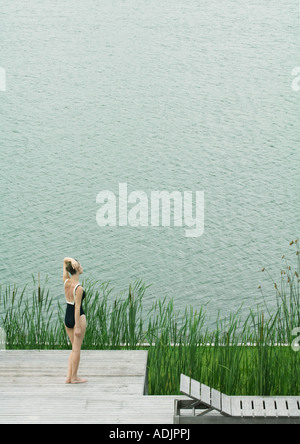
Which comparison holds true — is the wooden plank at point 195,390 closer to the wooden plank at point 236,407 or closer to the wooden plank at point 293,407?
the wooden plank at point 236,407

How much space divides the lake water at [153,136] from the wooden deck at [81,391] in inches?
146

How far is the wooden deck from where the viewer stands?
4812 mm

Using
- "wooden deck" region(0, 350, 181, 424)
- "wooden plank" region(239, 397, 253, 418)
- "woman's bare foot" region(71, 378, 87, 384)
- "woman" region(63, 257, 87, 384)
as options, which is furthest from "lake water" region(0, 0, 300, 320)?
"wooden plank" region(239, 397, 253, 418)

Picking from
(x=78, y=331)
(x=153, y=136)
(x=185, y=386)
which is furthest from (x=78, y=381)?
(x=153, y=136)

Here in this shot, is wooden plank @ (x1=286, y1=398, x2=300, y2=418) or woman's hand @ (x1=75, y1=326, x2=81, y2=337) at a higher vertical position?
woman's hand @ (x1=75, y1=326, x2=81, y2=337)

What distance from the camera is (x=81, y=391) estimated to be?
531cm

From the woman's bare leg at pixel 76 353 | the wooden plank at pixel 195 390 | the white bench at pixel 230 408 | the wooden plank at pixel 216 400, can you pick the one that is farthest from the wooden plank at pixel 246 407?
the woman's bare leg at pixel 76 353

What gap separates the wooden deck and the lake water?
3.70 m

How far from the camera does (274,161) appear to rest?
13570mm

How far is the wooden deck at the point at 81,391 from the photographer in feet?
15.8

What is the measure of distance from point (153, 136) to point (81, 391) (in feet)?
30.2

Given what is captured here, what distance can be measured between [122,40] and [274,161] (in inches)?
174

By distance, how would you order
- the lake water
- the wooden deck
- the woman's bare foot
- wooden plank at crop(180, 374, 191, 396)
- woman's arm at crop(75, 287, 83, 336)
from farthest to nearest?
1. the lake water
2. the woman's bare foot
3. woman's arm at crop(75, 287, 83, 336)
4. the wooden deck
5. wooden plank at crop(180, 374, 191, 396)

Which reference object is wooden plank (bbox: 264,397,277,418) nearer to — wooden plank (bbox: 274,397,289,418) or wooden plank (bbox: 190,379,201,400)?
wooden plank (bbox: 274,397,289,418)
